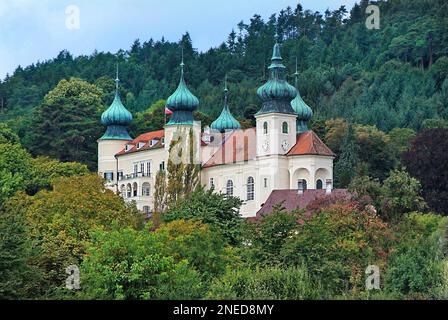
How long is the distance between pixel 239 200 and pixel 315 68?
72330 mm

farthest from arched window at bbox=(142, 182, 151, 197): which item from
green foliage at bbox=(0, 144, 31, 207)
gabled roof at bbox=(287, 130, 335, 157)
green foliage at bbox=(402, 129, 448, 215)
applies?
green foliage at bbox=(402, 129, 448, 215)

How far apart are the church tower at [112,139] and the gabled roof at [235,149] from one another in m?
10.3

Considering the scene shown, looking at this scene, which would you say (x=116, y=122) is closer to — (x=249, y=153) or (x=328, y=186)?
(x=249, y=153)

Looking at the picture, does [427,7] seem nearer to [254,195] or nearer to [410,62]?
[410,62]

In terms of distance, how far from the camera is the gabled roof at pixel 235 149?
7500 cm

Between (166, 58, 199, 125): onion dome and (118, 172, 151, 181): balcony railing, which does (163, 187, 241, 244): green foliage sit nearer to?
(166, 58, 199, 125): onion dome

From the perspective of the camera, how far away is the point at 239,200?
56219mm

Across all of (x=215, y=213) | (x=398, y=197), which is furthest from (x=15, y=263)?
(x=398, y=197)

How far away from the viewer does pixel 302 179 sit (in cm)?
7194

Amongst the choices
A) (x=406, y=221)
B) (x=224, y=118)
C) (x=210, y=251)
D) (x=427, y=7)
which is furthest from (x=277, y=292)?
(x=427, y=7)

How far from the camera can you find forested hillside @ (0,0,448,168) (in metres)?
109
